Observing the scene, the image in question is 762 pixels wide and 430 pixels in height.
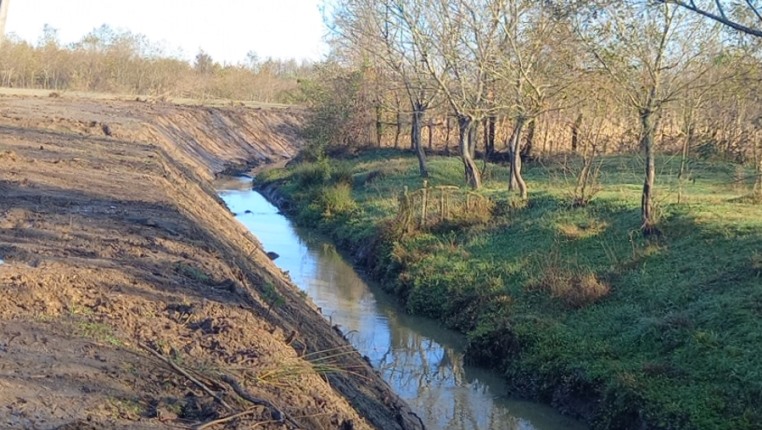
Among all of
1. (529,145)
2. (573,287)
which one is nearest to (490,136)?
(529,145)

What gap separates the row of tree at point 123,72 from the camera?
68.8 metres

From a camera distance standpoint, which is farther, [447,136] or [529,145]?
[447,136]

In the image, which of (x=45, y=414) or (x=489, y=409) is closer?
(x=45, y=414)

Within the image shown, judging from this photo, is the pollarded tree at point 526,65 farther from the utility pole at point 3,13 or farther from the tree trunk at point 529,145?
the utility pole at point 3,13

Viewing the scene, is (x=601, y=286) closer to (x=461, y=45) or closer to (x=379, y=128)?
(x=461, y=45)

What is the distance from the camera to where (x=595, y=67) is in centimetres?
1728

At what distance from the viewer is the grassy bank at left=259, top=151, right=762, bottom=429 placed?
11000 mm

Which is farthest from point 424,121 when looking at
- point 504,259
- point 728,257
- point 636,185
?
point 728,257

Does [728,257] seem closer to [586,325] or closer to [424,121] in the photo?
[586,325]

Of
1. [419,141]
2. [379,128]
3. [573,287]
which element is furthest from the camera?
[379,128]

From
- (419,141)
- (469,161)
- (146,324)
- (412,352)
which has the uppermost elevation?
(419,141)

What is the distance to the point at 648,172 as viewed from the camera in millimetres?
16641

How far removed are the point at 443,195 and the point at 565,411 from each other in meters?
11.1

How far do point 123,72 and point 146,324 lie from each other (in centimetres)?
7177
